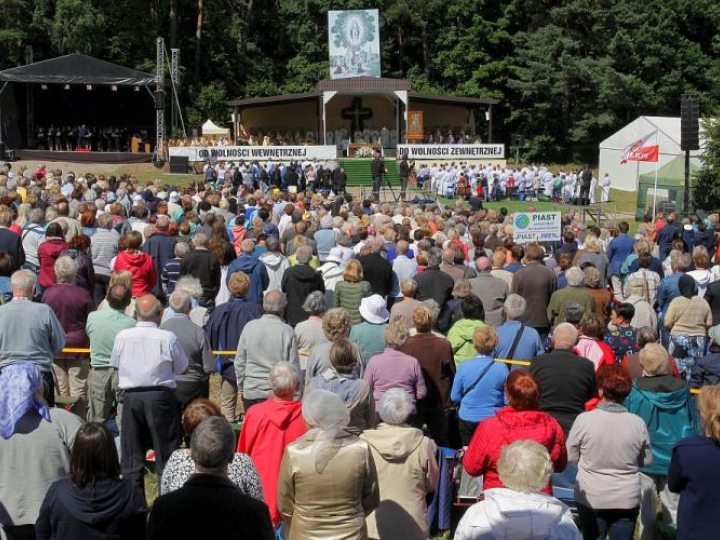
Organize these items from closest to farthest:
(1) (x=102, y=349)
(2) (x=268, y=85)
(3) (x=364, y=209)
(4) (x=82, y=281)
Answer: (1) (x=102, y=349) < (4) (x=82, y=281) < (3) (x=364, y=209) < (2) (x=268, y=85)

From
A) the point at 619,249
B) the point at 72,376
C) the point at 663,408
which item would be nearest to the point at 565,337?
the point at 663,408

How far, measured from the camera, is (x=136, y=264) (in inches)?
343

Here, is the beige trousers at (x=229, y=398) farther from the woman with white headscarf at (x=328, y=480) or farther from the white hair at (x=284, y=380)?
the woman with white headscarf at (x=328, y=480)

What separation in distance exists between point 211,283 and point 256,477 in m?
4.96

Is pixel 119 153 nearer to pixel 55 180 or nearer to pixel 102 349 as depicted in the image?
pixel 55 180

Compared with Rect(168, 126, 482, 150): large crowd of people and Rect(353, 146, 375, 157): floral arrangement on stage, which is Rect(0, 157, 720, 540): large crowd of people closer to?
Rect(353, 146, 375, 157): floral arrangement on stage

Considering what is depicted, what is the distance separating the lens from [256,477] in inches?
165

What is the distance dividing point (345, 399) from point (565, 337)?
1.59 metres

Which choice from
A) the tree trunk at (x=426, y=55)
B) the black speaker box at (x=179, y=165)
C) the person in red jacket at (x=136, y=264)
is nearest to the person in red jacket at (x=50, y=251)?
the person in red jacket at (x=136, y=264)

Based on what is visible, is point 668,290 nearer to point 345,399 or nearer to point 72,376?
point 345,399

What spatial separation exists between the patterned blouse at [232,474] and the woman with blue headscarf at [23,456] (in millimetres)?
687

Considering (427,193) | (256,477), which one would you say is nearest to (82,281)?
(256,477)

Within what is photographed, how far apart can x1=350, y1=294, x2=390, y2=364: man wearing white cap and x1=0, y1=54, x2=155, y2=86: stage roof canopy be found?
28134 millimetres

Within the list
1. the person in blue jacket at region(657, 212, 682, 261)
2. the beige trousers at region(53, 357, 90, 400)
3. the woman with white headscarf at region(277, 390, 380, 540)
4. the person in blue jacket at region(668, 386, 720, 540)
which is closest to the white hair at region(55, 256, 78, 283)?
the beige trousers at region(53, 357, 90, 400)
